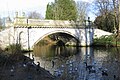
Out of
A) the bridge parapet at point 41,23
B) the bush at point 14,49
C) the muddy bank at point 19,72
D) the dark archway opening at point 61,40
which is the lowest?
the dark archway opening at point 61,40

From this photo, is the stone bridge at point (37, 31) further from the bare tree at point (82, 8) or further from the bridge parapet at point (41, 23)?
the bare tree at point (82, 8)

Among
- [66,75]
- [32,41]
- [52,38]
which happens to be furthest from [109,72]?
[52,38]

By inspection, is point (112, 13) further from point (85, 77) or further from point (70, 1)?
point (85, 77)

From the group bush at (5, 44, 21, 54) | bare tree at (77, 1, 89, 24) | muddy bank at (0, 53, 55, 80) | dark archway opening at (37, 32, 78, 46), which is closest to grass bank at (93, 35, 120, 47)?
dark archway opening at (37, 32, 78, 46)

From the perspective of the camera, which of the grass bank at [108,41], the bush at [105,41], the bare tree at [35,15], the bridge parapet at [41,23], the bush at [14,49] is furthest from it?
the bare tree at [35,15]

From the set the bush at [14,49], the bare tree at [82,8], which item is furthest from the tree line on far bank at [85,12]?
the bush at [14,49]

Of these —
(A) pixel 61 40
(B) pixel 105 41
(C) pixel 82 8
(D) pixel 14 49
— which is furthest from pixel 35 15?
(D) pixel 14 49

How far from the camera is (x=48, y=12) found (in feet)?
179

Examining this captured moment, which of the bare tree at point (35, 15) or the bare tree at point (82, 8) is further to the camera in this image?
the bare tree at point (35, 15)

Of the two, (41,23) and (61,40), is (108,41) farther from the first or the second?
(61,40)

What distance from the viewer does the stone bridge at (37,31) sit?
30222 mm

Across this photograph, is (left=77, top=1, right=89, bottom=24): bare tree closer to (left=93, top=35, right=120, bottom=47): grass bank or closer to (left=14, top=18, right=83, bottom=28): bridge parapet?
(left=93, top=35, right=120, bottom=47): grass bank

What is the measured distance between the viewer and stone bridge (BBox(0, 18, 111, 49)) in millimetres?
30222

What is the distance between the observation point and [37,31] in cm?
3309
